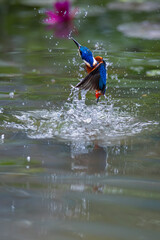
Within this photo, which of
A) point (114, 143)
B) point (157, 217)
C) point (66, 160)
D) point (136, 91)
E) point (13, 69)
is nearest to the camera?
point (157, 217)

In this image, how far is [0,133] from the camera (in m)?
3.19

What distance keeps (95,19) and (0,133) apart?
5569 mm

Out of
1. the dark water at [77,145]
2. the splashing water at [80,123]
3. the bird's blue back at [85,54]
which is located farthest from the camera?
the splashing water at [80,123]

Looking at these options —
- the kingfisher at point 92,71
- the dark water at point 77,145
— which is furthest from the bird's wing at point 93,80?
the dark water at point 77,145

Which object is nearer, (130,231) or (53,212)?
(130,231)

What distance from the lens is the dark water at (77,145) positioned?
194 cm

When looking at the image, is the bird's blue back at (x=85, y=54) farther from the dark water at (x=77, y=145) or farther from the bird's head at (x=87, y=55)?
the dark water at (x=77, y=145)

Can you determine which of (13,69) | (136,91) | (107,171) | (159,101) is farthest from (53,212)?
(13,69)

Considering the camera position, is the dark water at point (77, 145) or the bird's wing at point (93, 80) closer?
the dark water at point (77, 145)

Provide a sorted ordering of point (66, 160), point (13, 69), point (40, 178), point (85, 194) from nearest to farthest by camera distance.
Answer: point (85, 194), point (40, 178), point (66, 160), point (13, 69)

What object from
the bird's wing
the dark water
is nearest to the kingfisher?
the bird's wing

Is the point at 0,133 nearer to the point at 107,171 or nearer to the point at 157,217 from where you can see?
the point at 107,171

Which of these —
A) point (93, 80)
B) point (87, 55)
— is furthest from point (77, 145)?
point (87, 55)

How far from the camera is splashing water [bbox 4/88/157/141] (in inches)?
126
